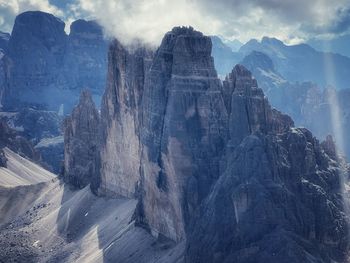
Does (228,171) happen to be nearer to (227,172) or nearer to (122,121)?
(227,172)

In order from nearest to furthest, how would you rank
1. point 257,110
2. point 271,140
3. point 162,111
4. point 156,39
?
point 271,140, point 257,110, point 162,111, point 156,39

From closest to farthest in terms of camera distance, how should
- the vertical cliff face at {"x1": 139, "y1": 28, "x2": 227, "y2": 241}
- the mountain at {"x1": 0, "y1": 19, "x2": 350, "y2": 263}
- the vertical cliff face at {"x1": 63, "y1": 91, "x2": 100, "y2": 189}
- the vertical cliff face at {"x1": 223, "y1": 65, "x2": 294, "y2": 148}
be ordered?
the mountain at {"x1": 0, "y1": 19, "x2": 350, "y2": 263}, the vertical cliff face at {"x1": 223, "y1": 65, "x2": 294, "y2": 148}, the vertical cliff face at {"x1": 139, "y1": 28, "x2": 227, "y2": 241}, the vertical cliff face at {"x1": 63, "y1": 91, "x2": 100, "y2": 189}

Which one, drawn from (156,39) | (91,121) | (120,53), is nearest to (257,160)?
(156,39)

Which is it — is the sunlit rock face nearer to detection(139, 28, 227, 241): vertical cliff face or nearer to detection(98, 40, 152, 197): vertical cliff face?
detection(139, 28, 227, 241): vertical cliff face

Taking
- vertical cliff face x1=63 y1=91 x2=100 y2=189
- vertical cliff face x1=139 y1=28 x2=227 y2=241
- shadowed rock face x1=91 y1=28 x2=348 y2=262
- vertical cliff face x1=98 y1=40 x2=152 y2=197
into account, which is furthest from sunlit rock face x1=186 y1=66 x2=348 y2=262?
vertical cliff face x1=63 y1=91 x2=100 y2=189

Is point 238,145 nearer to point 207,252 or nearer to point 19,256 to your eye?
point 207,252

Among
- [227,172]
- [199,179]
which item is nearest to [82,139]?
[199,179]
